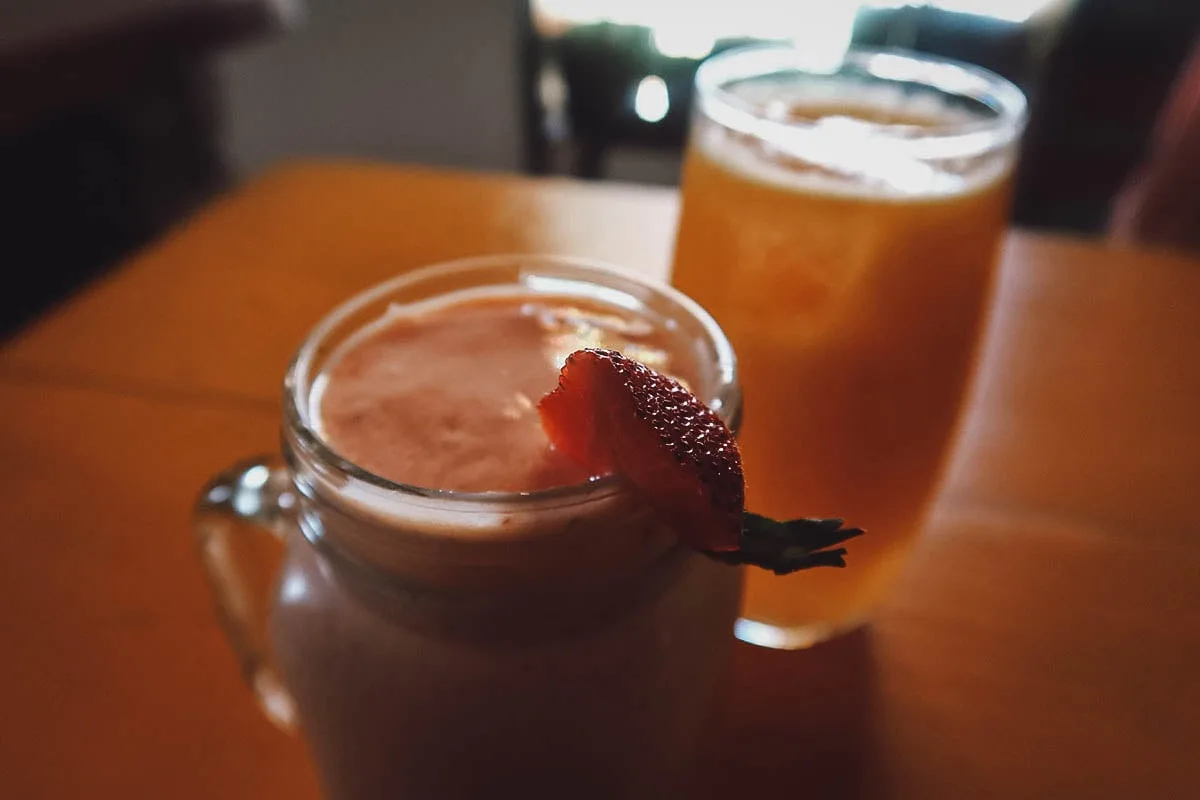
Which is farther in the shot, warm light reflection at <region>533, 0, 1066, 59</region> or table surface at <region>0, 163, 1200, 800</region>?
warm light reflection at <region>533, 0, 1066, 59</region>

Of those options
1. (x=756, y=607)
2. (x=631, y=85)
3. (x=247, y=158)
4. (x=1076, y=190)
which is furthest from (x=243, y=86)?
(x=756, y=607)

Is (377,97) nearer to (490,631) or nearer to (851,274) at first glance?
(851,274)

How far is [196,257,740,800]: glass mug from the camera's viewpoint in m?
0.31

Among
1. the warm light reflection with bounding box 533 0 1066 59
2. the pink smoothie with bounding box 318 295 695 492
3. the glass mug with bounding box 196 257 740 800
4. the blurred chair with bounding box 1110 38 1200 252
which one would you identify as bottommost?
the warm light reflection with bounding box 533 0 1066 59

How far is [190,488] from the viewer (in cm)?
60

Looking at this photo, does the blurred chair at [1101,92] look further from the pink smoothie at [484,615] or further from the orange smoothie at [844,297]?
the pink smoothie at [484,615]

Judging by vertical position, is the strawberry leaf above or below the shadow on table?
above

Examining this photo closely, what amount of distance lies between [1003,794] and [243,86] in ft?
8.23

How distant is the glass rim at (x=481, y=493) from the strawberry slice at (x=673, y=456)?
14 mm

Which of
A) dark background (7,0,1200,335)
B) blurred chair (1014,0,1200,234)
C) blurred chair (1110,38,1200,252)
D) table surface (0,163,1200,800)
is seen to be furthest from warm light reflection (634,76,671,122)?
table surface (0,163,1200,800)

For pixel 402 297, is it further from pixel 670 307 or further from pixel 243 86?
pixel 243 86

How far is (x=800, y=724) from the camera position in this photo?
0.47 m

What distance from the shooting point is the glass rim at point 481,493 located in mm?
301

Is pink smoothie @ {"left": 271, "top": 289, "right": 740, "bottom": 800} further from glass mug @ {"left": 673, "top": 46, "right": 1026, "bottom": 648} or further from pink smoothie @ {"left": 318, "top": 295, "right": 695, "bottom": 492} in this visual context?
glass mug @ {"left": 673, "top": 46, "right": 1026, "bottom": 648}
